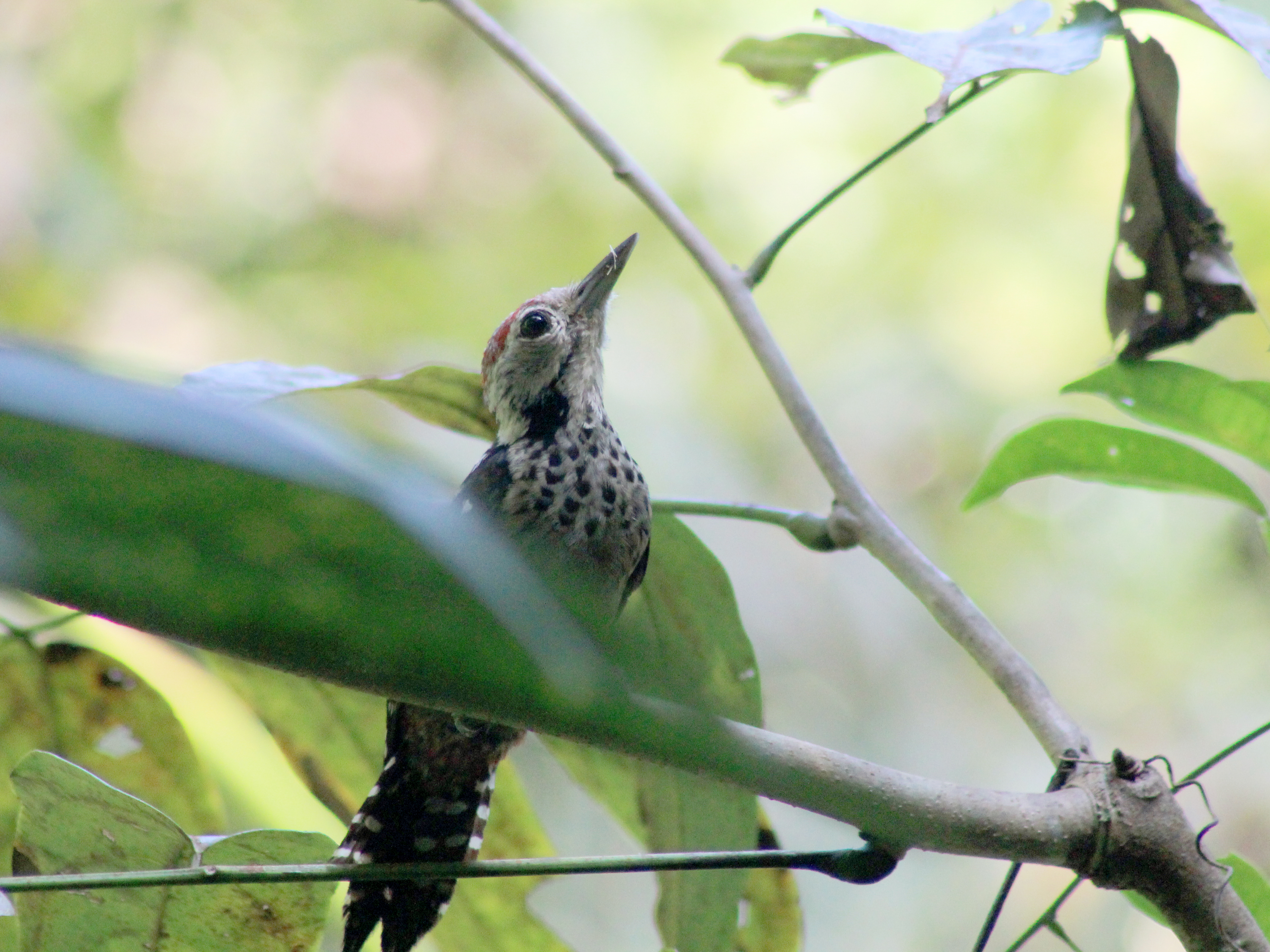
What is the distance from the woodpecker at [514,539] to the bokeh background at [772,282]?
68.8 inches

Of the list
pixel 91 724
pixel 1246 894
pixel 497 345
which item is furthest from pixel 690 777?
pixel 497 345

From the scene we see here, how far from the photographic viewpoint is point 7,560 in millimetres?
236

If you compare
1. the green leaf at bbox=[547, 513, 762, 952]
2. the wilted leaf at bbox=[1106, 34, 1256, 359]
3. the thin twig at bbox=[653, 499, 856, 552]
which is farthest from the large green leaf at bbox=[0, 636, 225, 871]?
the wilted leaf at bbox=[1106, 34, 1256, 359]

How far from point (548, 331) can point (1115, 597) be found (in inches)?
135

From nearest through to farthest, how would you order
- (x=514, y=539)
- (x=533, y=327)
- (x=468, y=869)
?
(x=468, y=869) < (x=514, y=539) < (x=533, y=327)

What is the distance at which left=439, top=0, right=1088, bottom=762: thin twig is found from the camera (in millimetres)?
1385

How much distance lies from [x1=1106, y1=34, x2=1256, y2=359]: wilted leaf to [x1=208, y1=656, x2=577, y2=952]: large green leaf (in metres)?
1.17

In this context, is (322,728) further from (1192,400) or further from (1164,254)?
(1164,254)

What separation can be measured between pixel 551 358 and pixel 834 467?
94 cm

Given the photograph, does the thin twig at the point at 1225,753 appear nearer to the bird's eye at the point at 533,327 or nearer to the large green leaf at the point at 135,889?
the large green leaf at the point at 135,889

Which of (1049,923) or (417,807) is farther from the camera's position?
(417,807)

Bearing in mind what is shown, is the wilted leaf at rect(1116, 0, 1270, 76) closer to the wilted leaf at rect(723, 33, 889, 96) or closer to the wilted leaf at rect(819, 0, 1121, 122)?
the wilted leaf at rect(819, 0, 1121, 122)

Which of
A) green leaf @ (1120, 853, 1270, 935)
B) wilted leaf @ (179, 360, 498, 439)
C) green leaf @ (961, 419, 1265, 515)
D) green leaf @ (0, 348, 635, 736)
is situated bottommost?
green leaf @ (0, 348, 635, 736)

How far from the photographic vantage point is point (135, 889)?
50.0 inches
